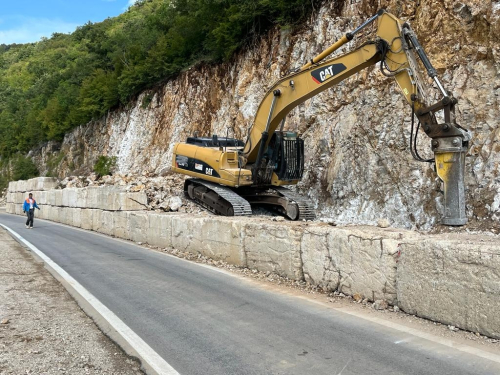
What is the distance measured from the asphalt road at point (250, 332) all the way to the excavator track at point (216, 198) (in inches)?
213

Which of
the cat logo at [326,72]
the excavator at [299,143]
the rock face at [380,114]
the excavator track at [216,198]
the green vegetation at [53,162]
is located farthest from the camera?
the green vegetation at [53,162]

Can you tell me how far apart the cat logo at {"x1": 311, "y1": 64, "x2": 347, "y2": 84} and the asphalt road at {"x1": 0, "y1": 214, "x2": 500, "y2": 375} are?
640 centimetres

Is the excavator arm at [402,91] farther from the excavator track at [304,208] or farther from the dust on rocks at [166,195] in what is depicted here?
the dust on rocks at [166,195]

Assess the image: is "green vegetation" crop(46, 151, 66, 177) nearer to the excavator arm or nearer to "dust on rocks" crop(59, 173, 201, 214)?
"dust on rocks" crop(59, 173, 201, 214)

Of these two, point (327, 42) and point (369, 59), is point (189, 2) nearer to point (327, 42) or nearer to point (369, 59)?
point (327, 42)

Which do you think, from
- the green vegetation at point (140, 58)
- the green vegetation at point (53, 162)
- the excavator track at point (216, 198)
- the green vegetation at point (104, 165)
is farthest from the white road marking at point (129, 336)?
the green vegetation at point (53, 162)

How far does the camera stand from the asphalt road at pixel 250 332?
403 cm

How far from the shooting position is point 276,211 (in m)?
15.2

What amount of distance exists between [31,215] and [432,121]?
54.9 ft

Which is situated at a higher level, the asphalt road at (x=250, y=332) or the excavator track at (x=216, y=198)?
the excavator track at (x=216, y=198)

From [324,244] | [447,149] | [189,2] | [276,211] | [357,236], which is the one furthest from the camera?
[189,2]

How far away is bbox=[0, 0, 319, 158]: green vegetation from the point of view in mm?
21234

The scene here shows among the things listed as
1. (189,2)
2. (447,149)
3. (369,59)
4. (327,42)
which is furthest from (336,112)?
(189,2)

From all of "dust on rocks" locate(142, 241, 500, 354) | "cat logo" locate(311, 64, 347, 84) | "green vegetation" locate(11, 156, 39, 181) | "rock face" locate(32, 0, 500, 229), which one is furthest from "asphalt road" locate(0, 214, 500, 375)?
"green vegetation" locate(11, 156, 39, 181)
